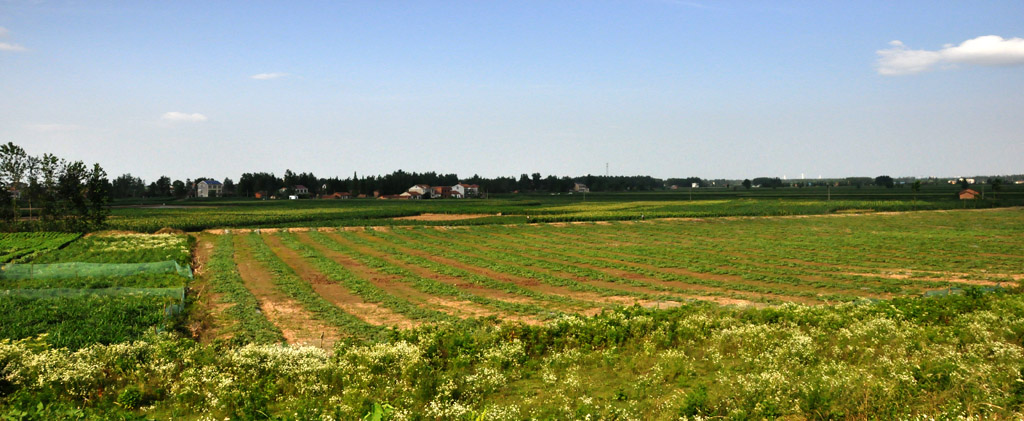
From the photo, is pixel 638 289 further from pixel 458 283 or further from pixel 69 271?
pixel 69 271

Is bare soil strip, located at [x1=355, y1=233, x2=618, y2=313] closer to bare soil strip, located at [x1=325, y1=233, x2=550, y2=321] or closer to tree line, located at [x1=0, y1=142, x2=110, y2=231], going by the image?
bare soil strip, located at [x1=325, y1=233, x2=550, y2=321]

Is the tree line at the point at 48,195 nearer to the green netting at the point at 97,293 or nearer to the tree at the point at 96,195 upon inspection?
the tree at the point at 96,195

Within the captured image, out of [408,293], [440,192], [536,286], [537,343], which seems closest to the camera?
[537,343]

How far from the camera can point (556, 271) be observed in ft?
103

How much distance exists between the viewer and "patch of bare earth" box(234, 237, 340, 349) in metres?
17.9

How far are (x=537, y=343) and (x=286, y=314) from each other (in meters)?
11.3

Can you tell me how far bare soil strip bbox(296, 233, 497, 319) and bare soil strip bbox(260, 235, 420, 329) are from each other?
1.67 metres

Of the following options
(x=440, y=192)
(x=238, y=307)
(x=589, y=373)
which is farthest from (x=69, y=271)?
(x=440, y=192)

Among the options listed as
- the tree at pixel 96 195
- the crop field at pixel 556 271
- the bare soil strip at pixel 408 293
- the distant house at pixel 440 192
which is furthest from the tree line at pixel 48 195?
the distant house at pixel 440 192

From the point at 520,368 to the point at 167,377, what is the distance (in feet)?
23.5

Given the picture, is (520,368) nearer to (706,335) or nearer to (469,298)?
(706,335)

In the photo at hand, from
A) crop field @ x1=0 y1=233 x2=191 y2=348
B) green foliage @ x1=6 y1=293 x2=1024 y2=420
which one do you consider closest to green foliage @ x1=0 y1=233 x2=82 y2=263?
crop field @ x1=0 y1=233 x2=191 y2=348

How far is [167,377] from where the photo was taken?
1134cm

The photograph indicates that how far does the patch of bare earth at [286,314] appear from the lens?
58.7ft
